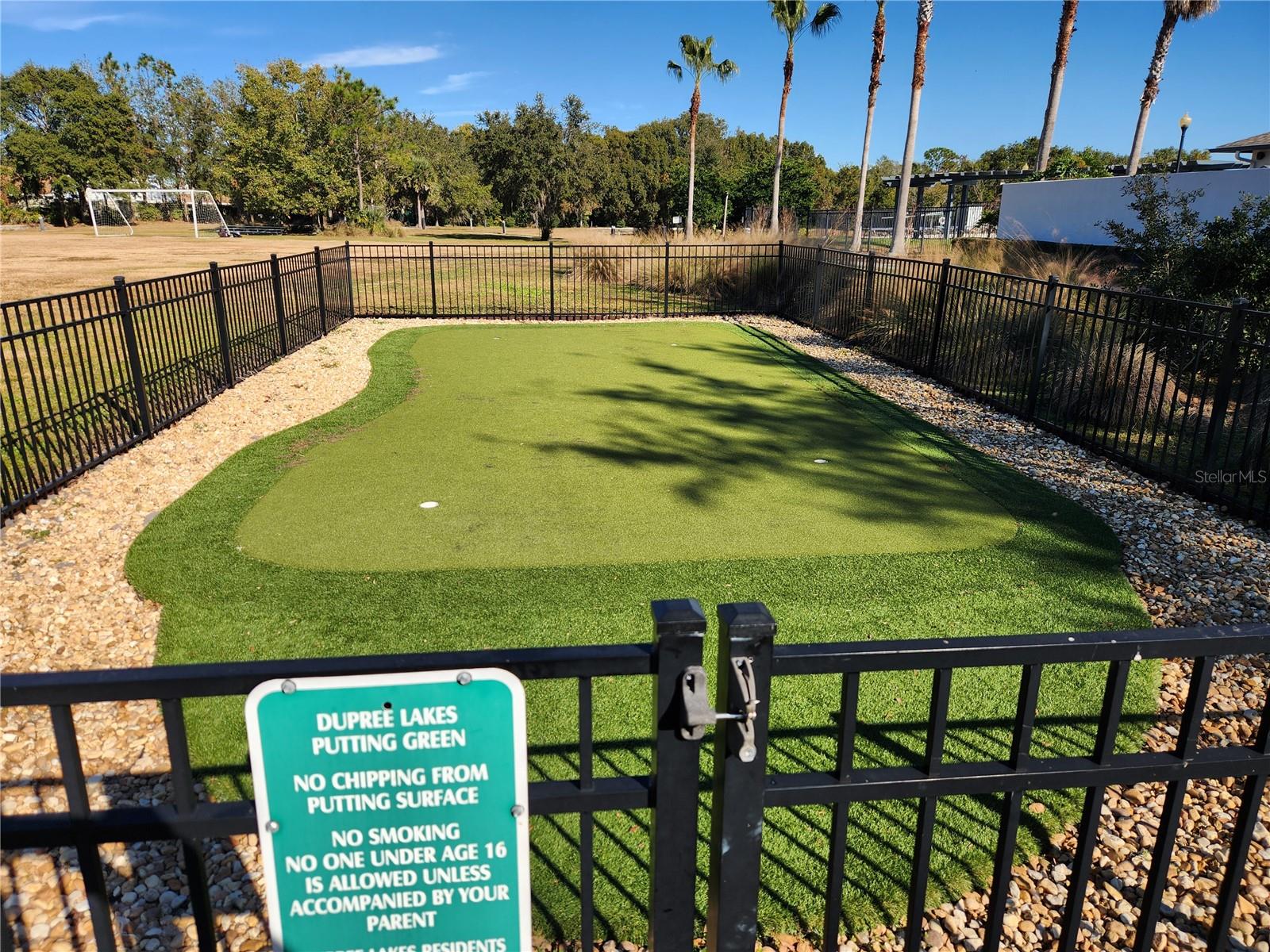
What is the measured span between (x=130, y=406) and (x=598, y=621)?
625 centimetres

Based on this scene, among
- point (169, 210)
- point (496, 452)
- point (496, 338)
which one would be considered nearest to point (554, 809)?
point (496, 452)

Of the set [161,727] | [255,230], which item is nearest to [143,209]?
[255,230]

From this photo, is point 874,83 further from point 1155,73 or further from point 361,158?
point 361,158

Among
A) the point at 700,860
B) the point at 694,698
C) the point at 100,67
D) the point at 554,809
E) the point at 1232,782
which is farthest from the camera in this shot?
the point at 100,67

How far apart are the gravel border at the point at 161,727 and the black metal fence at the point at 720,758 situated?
1249mm

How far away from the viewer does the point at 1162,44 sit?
2514cm

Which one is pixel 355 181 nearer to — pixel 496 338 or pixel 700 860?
pixel 496 338

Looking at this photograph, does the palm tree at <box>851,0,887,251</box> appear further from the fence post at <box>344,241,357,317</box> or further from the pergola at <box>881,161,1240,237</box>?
the fence post at <box>344,241,357,317</box>

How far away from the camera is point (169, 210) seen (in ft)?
250

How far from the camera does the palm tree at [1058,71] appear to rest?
2239 centimetres

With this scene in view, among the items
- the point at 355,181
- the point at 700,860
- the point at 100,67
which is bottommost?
the point at 700,860

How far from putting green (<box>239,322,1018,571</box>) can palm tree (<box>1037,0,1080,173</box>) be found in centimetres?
1729

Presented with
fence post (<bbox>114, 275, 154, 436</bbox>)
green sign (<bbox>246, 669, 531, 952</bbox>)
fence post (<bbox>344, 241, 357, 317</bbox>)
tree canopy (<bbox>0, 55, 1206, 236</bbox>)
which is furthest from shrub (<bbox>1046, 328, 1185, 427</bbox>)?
tree canopy (<bbox>0, 55, 1206, 236</bbox>)

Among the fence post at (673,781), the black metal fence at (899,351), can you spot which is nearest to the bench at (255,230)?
the black metal fence at (899,351)
